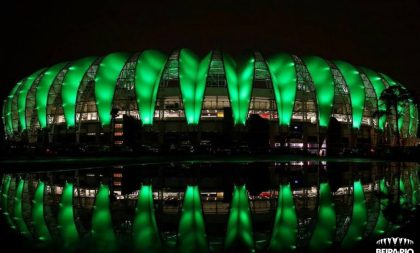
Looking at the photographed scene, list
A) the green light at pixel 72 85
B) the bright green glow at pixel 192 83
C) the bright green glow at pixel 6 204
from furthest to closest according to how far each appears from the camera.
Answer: the green light at pixel 72 85
the bright green glow at pixel 192 83
the bright green glow at pixel 6 204

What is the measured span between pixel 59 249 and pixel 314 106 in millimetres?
61940

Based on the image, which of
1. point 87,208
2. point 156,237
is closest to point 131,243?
point 156,237

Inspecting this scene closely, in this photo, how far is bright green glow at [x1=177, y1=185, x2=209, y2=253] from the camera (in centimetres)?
623

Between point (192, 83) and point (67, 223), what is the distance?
181 ft

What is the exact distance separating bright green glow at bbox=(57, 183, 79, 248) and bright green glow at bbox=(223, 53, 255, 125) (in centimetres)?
5046

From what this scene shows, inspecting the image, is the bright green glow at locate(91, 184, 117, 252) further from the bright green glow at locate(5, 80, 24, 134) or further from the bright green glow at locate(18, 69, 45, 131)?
the bright green glow at locate(5, 80, 24, 134)

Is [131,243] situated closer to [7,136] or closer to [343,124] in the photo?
[343,124]

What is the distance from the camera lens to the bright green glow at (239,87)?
6147 cm

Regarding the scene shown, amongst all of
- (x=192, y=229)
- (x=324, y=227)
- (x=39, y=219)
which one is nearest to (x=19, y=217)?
(x=39, y=219)

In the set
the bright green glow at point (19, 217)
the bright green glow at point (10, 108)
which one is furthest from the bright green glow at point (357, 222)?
the bright green glow at point (10, 108)

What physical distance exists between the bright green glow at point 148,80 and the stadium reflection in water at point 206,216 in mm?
47922

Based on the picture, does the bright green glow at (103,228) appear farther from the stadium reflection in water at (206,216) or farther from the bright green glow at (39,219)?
the bright green glow at (39,219)

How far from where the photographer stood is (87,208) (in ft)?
32.2

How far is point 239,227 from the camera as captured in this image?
24.9 feet
